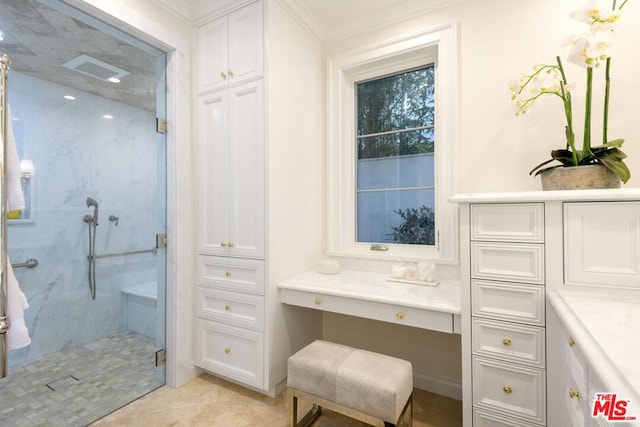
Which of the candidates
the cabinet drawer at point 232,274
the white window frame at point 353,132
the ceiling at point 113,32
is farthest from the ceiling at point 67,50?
the white window frame at point 353,132

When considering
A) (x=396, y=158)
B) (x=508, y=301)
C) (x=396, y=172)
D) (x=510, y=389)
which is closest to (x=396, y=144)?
(x=396, y=158)

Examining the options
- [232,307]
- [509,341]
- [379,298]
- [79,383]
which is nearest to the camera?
[509,341]

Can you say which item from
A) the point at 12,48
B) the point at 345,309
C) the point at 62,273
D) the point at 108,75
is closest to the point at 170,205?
the point at 62,273

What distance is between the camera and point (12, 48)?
1611mm

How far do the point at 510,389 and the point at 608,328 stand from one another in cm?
63

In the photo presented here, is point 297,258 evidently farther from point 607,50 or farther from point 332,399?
point 607,50

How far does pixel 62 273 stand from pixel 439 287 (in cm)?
247

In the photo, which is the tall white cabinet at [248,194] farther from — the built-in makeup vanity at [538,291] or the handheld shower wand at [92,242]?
the built-in makeup vanity at [538,291]

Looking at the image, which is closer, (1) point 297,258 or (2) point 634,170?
(2) point 634,170

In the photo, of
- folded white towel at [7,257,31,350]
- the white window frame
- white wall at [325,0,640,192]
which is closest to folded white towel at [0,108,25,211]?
folded white towel at [7,257,31,350]

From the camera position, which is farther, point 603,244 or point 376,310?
point 376,310

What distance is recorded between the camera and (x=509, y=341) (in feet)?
4.37

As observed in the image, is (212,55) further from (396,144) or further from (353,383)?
(353,383)

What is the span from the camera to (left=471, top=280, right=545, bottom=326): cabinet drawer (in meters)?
1.29
